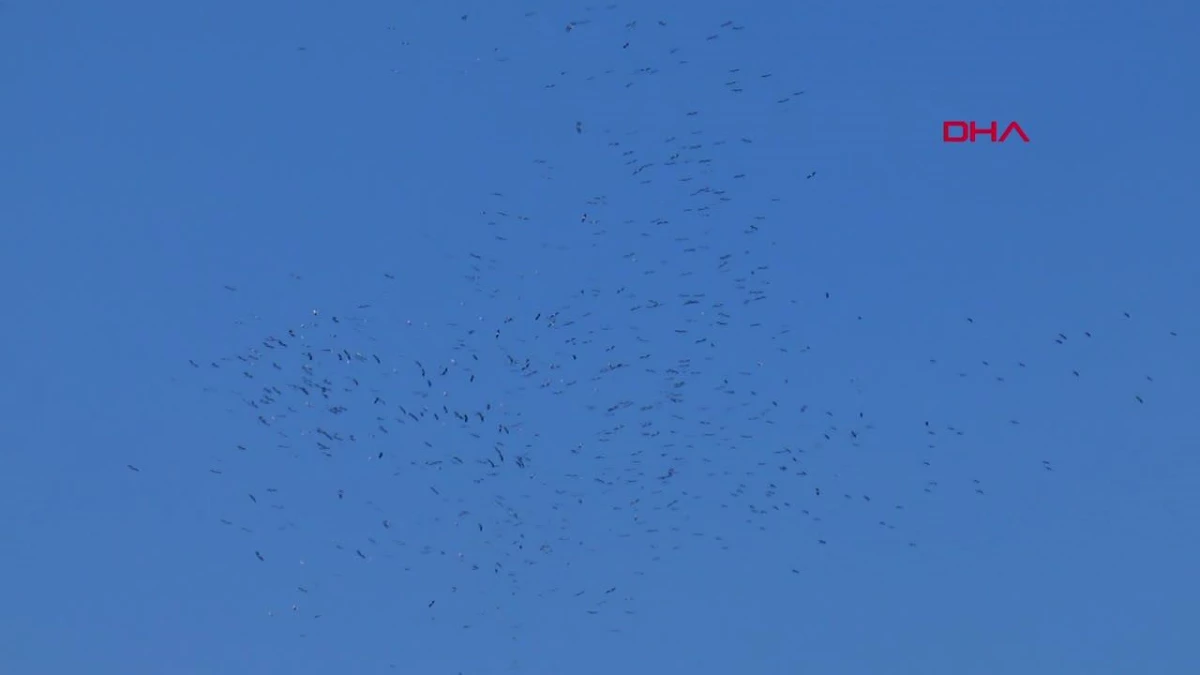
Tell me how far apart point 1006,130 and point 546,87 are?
5.17 ft

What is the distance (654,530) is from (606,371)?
561 millimetres

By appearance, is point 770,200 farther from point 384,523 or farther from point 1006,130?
point 384,523

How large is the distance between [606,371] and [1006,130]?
62.6 inches

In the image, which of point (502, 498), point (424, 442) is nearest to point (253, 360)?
point (424, 442)

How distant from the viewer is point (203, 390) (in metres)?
4.34

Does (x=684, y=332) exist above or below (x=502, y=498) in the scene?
above

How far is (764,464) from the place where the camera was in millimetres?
4293

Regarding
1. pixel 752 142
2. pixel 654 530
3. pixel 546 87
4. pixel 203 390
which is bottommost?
pixel 654 530

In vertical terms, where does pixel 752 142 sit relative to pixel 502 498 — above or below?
above

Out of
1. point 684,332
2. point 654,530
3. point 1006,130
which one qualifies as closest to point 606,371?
point 684,332

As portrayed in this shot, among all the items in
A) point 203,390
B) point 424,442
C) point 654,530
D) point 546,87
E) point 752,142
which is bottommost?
point 654,530

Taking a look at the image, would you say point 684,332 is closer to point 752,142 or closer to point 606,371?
point 606,371

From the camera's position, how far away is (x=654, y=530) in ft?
14.0

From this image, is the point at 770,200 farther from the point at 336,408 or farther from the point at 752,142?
the point at 336,408
